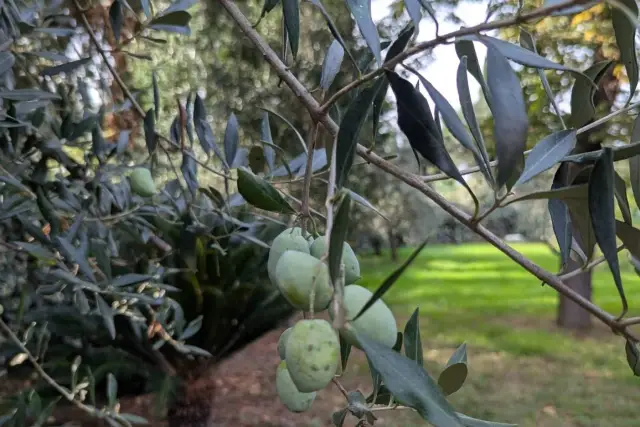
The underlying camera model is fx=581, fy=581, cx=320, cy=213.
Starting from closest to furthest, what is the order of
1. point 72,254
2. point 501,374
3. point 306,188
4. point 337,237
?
point 337,237
point 306,188
point 72,254
point 501,374

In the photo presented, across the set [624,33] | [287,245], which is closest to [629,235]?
[624,33]

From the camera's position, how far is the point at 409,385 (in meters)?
0.32

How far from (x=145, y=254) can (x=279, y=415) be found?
1.90 m

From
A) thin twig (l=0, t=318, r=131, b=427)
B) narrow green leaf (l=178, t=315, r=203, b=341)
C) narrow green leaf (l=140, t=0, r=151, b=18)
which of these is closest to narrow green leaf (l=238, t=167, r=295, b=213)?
narrow green leaf (l=140, t=0, r=151, b=18)

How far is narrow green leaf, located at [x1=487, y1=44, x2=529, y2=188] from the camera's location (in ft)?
1.19

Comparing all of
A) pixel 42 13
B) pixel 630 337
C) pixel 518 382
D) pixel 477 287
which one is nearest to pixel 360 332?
pixel 630 337

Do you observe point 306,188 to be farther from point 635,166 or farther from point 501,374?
point 501,374

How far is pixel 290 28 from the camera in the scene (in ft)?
1.79

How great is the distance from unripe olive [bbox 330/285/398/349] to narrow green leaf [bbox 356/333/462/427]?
0.4 inches

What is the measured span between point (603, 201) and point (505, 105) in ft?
0.27

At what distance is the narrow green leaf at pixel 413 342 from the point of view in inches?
19.5

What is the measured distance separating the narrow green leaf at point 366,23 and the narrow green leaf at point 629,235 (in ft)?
0.72

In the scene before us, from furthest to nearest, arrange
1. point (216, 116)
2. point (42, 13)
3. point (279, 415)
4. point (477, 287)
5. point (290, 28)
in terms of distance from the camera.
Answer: point (477, 287) < point (216, 116) < point (279, 415) < point (42, 13) < point (290, 28)

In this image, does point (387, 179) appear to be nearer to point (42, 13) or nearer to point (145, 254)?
point (145, 254)
